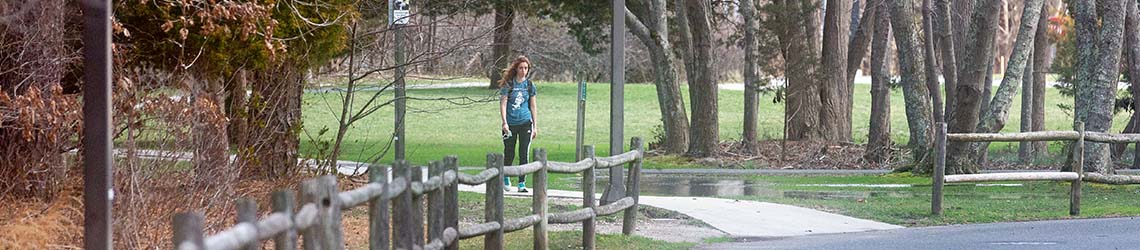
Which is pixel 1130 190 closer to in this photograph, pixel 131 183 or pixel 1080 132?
pixel 1080 132

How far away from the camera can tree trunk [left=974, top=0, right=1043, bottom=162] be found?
74.7 feet

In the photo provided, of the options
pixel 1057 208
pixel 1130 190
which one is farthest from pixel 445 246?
pixel 1130 190

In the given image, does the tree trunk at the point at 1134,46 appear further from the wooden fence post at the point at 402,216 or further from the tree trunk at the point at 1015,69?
the wooden fence post at the point at 402,216

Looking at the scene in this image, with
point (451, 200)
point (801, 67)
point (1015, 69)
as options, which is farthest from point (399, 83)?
point (801, 67)

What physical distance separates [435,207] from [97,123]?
4063 mm

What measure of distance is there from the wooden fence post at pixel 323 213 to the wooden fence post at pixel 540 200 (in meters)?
4.45

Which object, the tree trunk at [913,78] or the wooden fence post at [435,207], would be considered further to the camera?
the tree trunk at [913,78]

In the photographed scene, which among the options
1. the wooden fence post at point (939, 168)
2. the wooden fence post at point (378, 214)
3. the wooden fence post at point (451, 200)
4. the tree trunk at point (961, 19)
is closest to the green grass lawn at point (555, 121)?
the tree trunk at point (961, 19)

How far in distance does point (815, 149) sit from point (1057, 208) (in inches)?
517

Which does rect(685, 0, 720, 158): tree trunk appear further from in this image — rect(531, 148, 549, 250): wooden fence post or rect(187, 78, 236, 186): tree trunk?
rect(187, 78, 236, 186): tree trunk

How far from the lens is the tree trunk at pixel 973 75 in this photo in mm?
23469

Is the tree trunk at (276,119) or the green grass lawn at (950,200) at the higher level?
the tree trunk at (276,119)

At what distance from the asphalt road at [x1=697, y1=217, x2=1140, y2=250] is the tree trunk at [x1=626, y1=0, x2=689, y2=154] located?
14462mm

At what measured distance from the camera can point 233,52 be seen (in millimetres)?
13680
